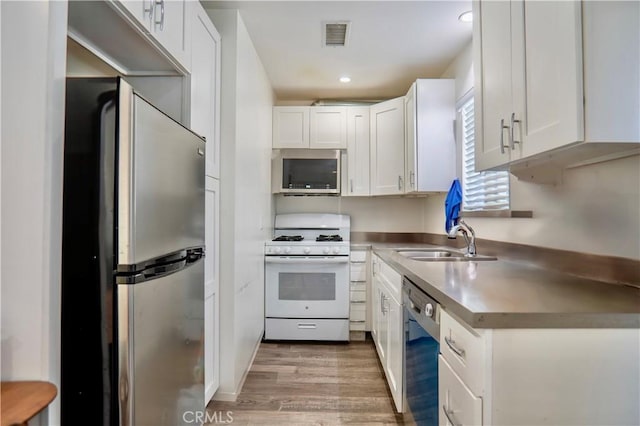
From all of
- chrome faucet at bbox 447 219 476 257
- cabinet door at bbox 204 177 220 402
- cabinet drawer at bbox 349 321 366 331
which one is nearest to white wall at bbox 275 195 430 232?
cabinet drawer at bbox 349 321 366 331

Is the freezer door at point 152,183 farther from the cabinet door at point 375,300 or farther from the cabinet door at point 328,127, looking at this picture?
the cabinet door at point 328,127

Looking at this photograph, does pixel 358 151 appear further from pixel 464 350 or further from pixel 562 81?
pixel 464 350

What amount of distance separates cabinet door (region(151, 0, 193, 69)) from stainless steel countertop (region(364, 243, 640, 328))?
1426 millimetres

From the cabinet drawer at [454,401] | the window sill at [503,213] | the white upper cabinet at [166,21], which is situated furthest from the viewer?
the window sill at [503,213]

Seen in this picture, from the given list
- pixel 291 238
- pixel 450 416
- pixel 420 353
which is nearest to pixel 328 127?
pixel 291 238

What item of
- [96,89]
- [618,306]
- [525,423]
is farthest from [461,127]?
[96,89]

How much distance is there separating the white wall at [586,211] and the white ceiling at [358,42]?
124 centimetres

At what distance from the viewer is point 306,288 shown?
3.12m

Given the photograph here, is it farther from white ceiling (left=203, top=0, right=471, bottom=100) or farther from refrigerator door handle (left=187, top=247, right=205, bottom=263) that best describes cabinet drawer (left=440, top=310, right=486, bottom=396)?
white ceiling (left=203, top=0, right=471, bottom=100)

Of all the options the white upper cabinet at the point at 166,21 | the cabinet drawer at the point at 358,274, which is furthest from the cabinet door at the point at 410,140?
the white upper cabinet at the point at 166,21

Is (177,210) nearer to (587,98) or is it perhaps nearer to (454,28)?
(587,98)

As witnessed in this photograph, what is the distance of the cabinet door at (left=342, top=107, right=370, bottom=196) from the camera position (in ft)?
11.5

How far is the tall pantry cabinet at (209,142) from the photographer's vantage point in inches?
69.5

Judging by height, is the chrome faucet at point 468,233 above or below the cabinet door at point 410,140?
below
